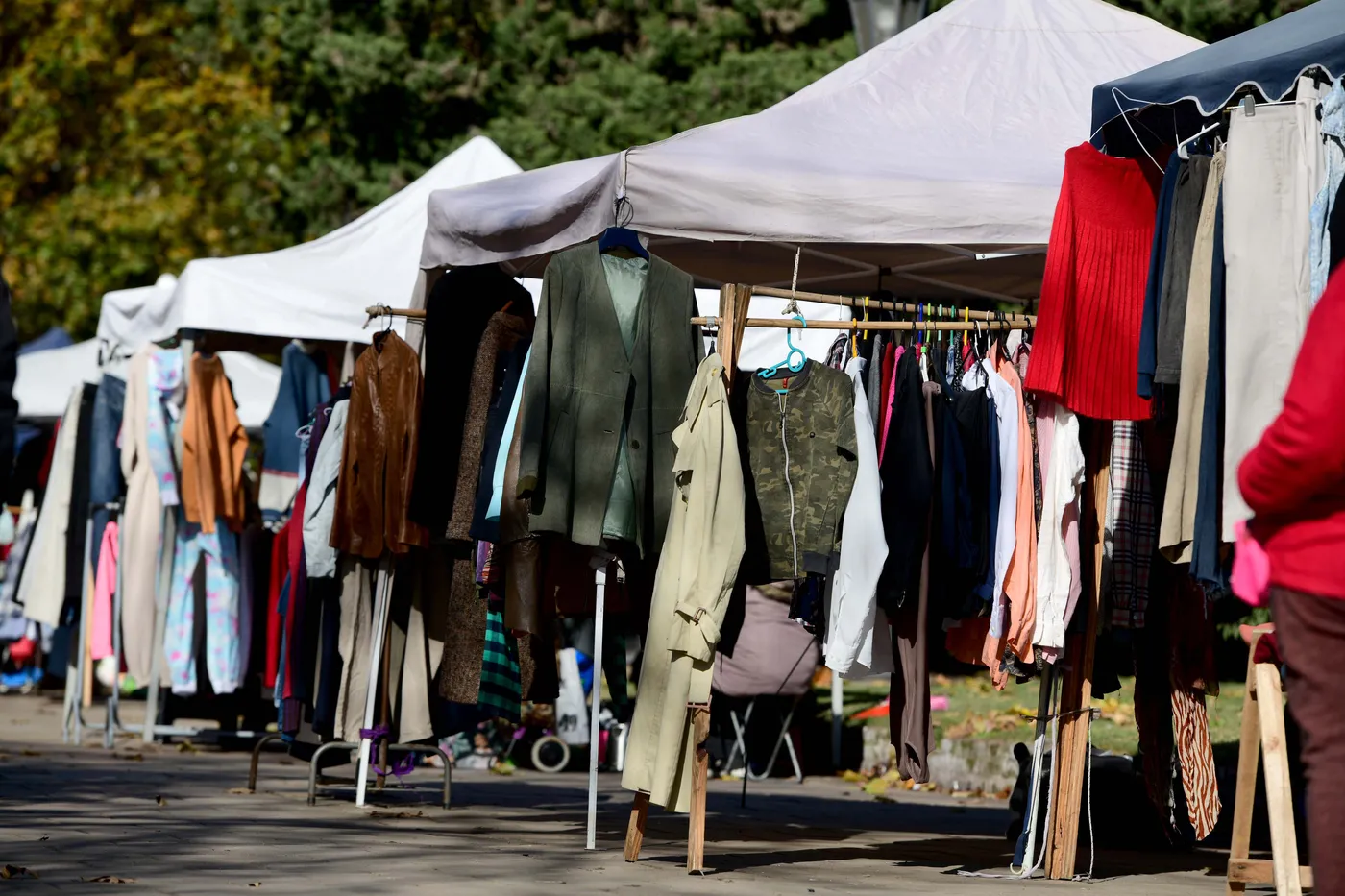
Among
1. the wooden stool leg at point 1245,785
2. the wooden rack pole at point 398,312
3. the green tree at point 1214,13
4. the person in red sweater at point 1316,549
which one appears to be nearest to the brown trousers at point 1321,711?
the person in red sweater at point 1316,549

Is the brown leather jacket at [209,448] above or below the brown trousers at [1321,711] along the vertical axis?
above

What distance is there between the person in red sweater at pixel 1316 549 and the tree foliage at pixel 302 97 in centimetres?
1245

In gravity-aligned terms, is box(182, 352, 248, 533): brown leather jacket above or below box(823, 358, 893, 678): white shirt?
above

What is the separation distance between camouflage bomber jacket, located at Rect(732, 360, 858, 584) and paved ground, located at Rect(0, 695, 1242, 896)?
3.85 feet

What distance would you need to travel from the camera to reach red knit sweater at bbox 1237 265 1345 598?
4.21 meters

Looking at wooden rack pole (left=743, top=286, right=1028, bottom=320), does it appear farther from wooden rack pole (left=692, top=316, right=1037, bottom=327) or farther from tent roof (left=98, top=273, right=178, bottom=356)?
tent roof (left=98, top=273, right=178, bottom=356)

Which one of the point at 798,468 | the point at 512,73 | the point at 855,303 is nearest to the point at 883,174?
the point at 855,303

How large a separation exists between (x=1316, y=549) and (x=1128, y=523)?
297 cm

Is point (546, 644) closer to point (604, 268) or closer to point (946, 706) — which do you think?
point (604, 268)

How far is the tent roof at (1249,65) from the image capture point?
18.7 ft

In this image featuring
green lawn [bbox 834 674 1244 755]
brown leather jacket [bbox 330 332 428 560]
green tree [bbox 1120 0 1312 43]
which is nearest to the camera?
brown leather jacket [bbox 330 332 428 560]

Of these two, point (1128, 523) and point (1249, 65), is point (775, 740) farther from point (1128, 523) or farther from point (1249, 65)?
point (1249, 65)

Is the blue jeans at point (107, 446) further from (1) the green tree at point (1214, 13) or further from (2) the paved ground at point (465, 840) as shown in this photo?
(1) the green tree at point (1214, 13)

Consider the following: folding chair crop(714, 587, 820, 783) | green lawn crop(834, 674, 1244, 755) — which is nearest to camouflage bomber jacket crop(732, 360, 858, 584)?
green lawn crop(834, 674, 1244, 755)
